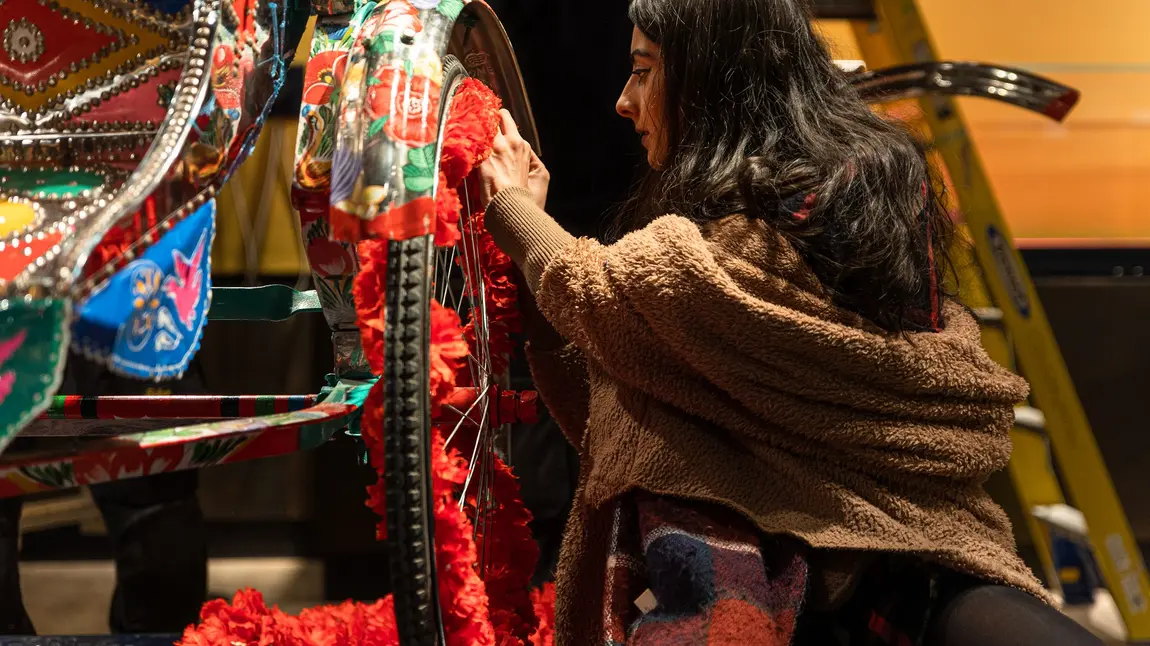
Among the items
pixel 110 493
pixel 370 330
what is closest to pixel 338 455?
pixel 110 493

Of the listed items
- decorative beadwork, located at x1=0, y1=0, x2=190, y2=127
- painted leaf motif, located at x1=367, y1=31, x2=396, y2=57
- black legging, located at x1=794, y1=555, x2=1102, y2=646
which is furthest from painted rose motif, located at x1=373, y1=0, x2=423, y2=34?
black legging, located at x1=794, y1=555, x2=1102, y2=646

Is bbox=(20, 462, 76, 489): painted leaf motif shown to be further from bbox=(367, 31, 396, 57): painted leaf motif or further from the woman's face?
the woman's face

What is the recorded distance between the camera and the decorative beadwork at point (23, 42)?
2.83 ft

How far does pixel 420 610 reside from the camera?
64 centimetres

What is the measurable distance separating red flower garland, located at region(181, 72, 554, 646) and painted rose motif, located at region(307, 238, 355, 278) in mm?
135

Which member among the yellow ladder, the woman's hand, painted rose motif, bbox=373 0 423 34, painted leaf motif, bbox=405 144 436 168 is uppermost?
painted rose motif, bbox=373 0 423 34

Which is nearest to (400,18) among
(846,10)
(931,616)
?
(931,616)

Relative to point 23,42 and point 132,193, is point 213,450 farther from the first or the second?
point 23,42

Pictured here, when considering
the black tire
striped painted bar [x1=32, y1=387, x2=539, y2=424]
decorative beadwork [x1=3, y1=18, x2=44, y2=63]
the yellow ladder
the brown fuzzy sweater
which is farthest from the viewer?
the yellow ladder

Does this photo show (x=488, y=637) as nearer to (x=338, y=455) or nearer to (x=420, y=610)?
(x=420, y=610)

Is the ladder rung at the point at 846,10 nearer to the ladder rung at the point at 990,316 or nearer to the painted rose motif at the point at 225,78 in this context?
the ladder rung at the point at 990,316

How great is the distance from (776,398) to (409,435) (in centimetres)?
30

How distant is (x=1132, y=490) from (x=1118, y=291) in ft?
1.26

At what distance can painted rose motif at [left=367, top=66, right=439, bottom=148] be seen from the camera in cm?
67
